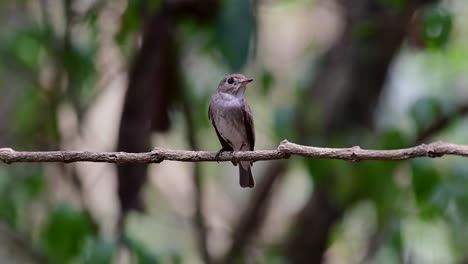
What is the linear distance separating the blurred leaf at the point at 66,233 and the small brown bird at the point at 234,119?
90 centimetres

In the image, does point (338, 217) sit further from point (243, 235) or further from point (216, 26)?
point (216, 26)

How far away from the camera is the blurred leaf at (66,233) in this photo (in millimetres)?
4531

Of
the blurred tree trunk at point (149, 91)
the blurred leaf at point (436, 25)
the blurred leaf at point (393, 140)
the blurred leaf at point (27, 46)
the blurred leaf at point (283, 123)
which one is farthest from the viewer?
the blurred leaf at point (27, 46)

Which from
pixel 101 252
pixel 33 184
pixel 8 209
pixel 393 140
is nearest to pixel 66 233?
pixel 101 252

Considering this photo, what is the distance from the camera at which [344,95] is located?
617cm

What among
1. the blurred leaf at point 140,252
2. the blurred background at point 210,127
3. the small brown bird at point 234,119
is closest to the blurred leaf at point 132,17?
the blurred background at point 210,127

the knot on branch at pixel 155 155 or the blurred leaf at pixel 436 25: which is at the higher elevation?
the blurred leaf at pixel 436 25

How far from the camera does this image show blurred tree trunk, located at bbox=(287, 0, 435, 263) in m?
5.98

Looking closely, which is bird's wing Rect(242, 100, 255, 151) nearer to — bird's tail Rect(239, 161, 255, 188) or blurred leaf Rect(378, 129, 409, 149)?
bird's tail Rect(239, 161, 255, 188)

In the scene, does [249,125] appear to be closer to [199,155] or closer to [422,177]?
[422,177]

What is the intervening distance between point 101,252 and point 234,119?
3.82 ft

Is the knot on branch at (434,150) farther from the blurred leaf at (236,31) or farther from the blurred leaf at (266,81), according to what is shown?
the blurred leaf at (266,81)

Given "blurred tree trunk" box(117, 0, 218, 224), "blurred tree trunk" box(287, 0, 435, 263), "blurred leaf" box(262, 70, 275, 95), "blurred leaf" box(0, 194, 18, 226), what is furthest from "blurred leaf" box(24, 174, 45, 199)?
"blurred tree trunk" box(287, 0, 435, 263)

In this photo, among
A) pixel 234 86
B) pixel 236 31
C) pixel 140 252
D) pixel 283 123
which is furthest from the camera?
pixel 234 86
